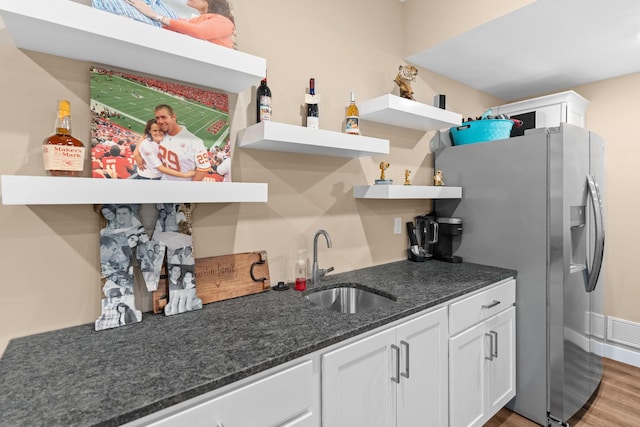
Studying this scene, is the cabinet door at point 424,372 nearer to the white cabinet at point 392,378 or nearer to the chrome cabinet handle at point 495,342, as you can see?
the white cabinet at point 392,378

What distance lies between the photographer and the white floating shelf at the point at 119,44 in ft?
3.18

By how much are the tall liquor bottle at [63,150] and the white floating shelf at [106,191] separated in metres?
0.12

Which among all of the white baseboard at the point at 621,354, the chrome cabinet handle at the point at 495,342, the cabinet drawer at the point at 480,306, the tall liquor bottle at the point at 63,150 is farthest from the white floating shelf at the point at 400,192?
the white baseboard at the point at 621,354

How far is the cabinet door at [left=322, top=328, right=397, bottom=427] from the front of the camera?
114cm

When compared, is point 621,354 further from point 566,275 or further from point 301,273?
point 301,273

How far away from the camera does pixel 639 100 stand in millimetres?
2666

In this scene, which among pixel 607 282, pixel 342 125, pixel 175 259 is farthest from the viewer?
pixel 607 282

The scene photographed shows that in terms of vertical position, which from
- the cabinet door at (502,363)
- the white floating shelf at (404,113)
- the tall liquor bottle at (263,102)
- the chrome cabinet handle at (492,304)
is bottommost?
the cabinet door at (502,363)

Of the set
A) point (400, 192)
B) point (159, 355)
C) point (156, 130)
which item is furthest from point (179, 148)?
point (400, 192)

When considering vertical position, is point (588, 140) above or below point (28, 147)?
above

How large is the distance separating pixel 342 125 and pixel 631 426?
2516mm

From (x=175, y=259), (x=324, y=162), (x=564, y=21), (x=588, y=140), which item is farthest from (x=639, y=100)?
(x=175, y=259)

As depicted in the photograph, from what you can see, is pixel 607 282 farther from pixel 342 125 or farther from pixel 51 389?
pixel 51 389

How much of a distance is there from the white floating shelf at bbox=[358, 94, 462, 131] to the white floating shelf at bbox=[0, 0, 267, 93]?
847 mm
